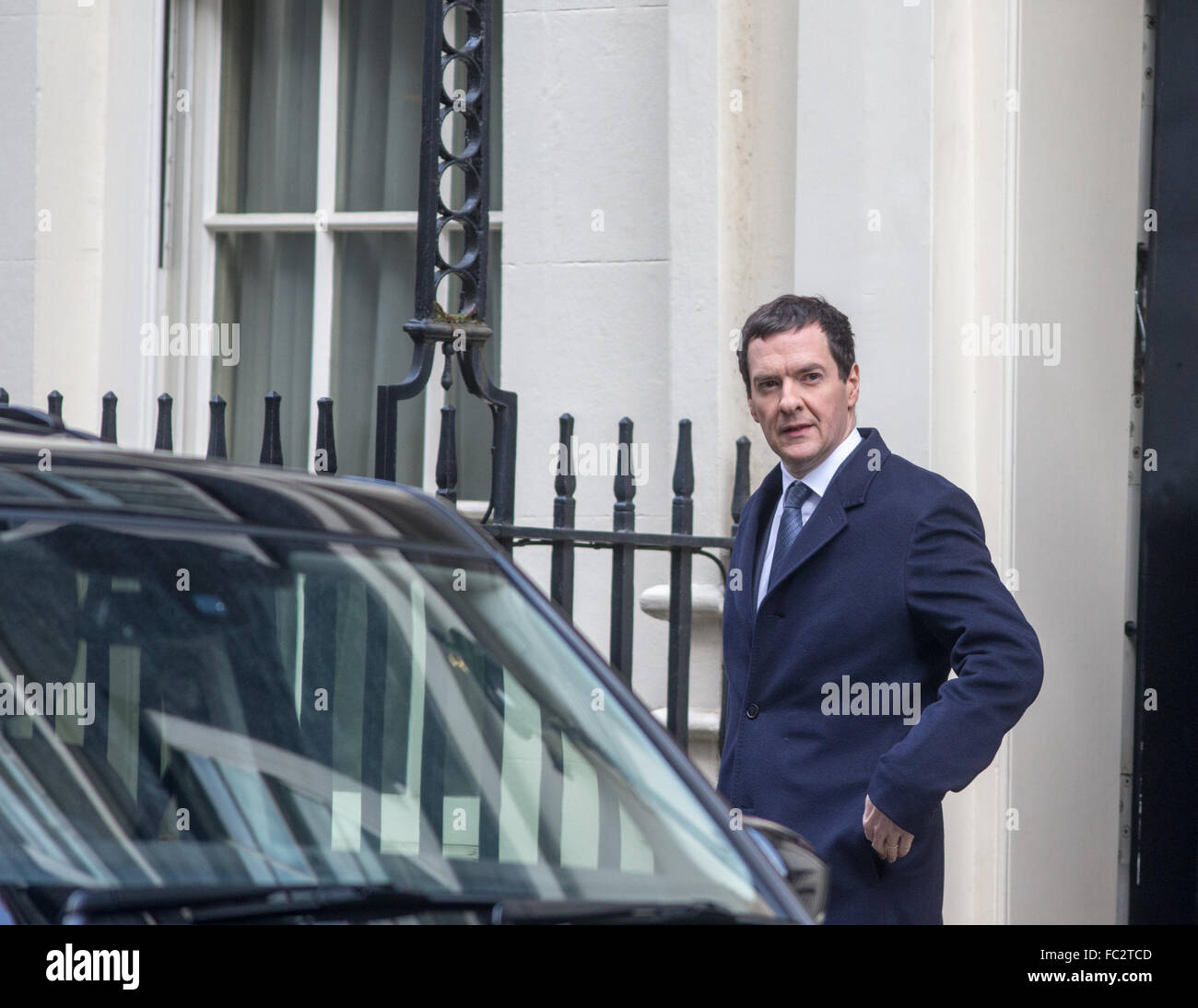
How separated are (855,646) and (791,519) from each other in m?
0.34

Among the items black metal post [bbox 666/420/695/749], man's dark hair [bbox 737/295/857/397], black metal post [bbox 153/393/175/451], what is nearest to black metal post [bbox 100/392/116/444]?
black metal post [bbox 153/393/175/451]

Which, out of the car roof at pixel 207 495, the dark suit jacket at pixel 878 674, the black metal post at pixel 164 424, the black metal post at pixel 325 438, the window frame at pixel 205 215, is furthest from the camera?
the window frame at pixel 205 215

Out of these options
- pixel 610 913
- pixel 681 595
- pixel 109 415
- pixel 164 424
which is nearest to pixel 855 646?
pixel 610 913

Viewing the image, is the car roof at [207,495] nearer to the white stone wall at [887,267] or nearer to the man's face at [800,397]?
the man's face at [800,397]

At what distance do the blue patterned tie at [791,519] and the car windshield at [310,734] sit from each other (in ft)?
3.08

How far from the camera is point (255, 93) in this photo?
6117 millimetres

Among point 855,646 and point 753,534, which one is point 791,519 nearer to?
point 753,534

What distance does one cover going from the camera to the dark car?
188 centimetres

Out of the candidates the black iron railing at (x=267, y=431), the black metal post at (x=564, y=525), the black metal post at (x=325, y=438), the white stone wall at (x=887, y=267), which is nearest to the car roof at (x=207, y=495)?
the black iron railing at (x=267, y=431)

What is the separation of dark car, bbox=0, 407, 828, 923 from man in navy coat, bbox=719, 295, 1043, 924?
0.59 meters

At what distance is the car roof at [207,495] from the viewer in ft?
7.04

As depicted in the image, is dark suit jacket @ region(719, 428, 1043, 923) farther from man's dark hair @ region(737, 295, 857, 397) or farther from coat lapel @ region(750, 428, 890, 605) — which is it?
man's dark hair @ region(737, 295, 857, 397)

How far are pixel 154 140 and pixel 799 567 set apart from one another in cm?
398
